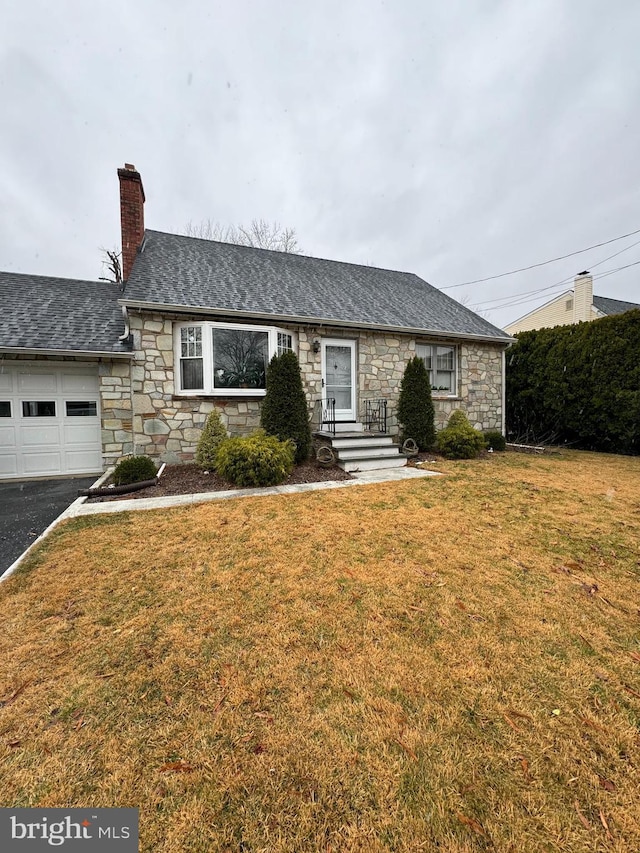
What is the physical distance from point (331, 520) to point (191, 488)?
2.66 metres

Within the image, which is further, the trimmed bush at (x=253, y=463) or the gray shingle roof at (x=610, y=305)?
the gray shingle roof at (x=610, y=305)

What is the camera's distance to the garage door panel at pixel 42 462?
22.6ft

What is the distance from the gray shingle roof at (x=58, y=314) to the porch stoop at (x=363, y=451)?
14.8 ft

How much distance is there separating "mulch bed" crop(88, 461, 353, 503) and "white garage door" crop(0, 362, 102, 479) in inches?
77.9

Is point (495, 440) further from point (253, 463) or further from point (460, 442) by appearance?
point (253, 463)

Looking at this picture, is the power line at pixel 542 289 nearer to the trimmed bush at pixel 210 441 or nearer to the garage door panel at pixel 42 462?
the trimmed bush at pixel 210 441

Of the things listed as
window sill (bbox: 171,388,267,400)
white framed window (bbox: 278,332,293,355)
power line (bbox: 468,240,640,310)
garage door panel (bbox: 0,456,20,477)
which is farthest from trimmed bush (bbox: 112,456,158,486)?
power line (bbox: 468,240,640,310)

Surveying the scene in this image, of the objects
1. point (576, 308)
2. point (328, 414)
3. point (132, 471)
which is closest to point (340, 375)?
point (328, 414)

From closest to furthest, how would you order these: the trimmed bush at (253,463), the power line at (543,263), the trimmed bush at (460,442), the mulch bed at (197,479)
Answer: the mulch bed at (197,479)
the trimmed bush at (253,463)
the trimmed bush at (460,442)
the power line at (543,263)

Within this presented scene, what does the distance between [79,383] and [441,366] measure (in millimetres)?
8706

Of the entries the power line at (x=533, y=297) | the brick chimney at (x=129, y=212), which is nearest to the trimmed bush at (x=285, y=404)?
the brick chimney at (x=129, y=212)

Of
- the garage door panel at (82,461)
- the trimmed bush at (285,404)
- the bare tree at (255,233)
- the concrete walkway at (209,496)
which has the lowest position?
the concrete walkway at (209,496)

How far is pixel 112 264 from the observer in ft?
54.0

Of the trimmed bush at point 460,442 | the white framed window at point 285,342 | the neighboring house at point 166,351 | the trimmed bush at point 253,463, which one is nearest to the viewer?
the trimmed bush at point 253,463
